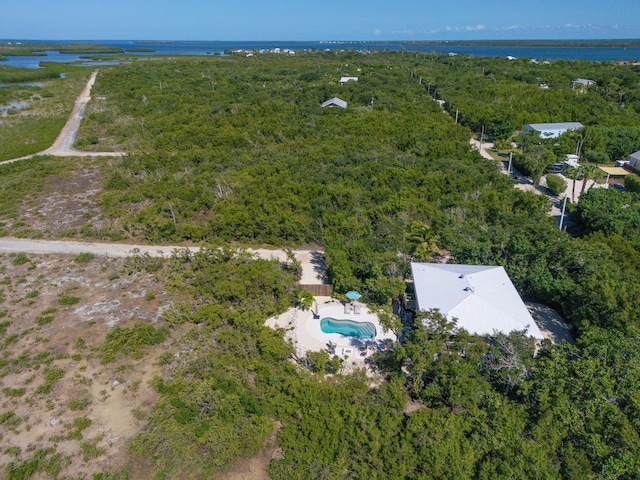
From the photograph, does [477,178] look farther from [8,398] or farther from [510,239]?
[8,398]

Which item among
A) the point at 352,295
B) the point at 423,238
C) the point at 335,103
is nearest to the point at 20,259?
the point at 352,295

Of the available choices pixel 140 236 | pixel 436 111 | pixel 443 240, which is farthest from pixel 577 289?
pixel 436 111

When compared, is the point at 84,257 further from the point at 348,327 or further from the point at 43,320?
the point at 348,327

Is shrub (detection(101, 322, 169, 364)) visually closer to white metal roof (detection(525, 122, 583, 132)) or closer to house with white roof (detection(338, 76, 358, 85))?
white metal roof (detection(525, 122, 583, 132))

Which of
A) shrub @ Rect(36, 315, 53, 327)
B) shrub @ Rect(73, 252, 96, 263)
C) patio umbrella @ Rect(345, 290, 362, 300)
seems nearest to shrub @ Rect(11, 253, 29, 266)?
shrub @ Rect(73, 252, 96, 263)

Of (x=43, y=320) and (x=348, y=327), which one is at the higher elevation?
(x=43, y=320)

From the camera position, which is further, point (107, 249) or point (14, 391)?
point (107, 249)
